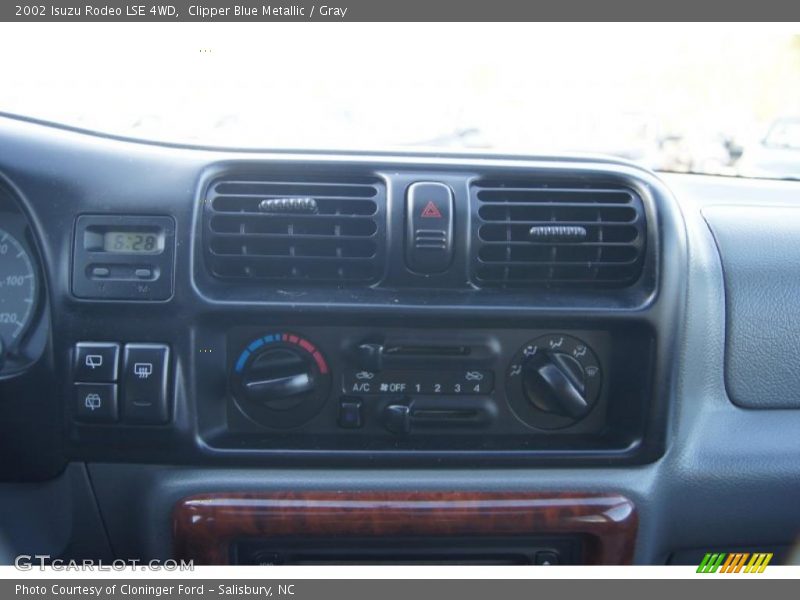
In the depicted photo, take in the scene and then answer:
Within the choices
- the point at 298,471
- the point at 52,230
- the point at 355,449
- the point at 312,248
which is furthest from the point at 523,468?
the point at 52,230

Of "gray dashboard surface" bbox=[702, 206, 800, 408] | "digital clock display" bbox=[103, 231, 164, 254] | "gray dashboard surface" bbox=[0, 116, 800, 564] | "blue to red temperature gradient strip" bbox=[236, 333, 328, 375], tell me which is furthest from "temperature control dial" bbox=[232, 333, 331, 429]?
"gray dashboard surface" bbox=[702, 206, 800, 408]

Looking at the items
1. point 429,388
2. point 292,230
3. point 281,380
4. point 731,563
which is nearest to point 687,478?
point 731,563

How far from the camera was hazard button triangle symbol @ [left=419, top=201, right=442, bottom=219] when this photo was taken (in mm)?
1700

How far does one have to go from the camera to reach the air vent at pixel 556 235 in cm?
172

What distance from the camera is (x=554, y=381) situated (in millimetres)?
1714

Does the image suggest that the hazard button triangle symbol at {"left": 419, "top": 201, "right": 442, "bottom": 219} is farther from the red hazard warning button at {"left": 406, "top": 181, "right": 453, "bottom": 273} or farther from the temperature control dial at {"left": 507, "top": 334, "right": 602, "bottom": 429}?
the temperature control dial at {"left": 507, "top": 334, "right": 602, "bottom": 429}

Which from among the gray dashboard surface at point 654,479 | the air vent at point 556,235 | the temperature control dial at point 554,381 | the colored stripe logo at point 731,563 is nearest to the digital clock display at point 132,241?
the gray dashboard surface at point 654,479

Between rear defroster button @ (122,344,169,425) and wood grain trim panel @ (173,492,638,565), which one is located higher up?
rear defroster button @ (122,344,169,425)

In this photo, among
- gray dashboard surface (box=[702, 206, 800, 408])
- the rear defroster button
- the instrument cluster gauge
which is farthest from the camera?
gray dashboard surface (box=[702, 206, 800, 408])

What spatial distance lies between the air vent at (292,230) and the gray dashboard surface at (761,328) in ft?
3.11

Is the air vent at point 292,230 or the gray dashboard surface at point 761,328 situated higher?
the air vent at point 292,230

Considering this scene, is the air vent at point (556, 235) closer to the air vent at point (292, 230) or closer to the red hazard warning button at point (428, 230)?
the red hazard warning button at point (428, 230)

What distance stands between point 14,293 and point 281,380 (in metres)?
0.69

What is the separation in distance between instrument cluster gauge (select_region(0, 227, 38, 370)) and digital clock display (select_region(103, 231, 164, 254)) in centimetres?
23
